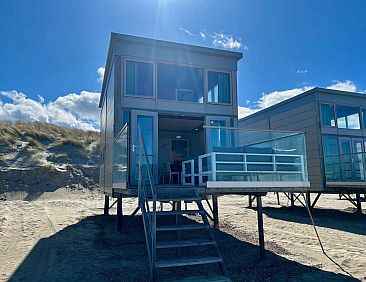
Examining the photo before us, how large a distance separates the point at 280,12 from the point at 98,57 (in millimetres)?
7566

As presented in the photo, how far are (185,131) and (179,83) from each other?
2888mm

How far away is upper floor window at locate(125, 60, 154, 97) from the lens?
9594mm

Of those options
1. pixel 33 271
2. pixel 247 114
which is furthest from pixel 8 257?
pixel 247 114

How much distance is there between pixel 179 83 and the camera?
10141 mm

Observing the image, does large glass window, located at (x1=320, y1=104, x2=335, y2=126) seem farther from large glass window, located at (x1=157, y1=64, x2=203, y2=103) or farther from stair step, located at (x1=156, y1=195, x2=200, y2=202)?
stair step, located at (x1=156, y1=195, x2=200, y2=202)

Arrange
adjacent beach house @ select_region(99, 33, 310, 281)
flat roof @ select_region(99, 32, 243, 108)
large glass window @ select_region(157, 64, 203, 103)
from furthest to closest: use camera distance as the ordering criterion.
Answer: large glass window @ select_region(157, 64, 203, 103) < flat roof @ select_region(99, 32, 243, 108) < adjacent beach house @ select_region(99, 33, 310, 281)

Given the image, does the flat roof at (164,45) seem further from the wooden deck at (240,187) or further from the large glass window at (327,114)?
the large glass window at (327,114)

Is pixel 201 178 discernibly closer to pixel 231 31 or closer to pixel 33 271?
pixel 33 271

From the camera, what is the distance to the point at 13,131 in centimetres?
2947

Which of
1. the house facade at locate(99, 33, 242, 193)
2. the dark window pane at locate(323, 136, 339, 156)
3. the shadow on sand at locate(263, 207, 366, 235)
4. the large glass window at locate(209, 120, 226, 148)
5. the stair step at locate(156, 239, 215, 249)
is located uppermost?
the house facade at locate(99, 33, 242, 193)

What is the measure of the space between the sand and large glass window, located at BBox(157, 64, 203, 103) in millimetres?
4627

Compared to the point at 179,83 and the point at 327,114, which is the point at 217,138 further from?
the point at 327,114

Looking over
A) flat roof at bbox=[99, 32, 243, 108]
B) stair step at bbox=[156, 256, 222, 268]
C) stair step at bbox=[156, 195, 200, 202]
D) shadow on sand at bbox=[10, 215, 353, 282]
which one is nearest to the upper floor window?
flat roof at bbox=[99, 32, 243, 108]

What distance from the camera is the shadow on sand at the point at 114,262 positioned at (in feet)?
19.3
